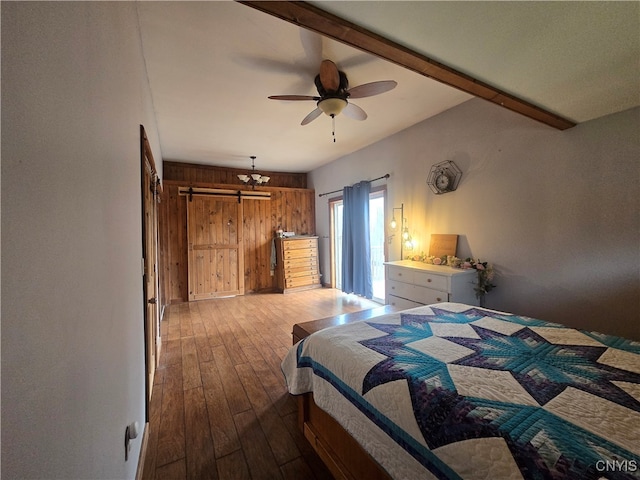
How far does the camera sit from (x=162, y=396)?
2123 mm

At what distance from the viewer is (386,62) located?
2219 mm

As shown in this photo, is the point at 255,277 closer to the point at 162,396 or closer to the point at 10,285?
the point at 162,396

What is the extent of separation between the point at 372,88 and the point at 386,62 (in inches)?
11.1

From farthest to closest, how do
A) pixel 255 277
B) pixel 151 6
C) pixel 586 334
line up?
pixel 255 277 < pixel 151 6 < pixel 586 334

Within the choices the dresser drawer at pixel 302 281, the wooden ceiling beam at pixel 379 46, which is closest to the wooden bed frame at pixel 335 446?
the wooden ceiling beam at pixel 379 46

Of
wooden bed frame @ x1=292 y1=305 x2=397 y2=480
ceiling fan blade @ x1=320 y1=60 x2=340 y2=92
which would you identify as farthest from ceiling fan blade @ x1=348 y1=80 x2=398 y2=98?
wooden bed frame @ x1=292 y1=305 x2=397 y2=480

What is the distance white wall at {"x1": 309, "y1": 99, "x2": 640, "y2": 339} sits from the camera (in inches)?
80.6

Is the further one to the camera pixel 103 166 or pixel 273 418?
pixel 273 418

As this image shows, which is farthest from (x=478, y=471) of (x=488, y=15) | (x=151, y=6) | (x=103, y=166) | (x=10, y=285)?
(x=151, y=6)

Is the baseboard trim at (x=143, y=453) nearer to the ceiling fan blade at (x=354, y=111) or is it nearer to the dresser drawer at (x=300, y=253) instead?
the ceiling fan blade at (x=354, y=111)

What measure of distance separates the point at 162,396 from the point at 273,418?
3.22 ft

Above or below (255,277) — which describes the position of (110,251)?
above

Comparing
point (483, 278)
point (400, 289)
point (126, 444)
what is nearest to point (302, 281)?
point (400, 289)

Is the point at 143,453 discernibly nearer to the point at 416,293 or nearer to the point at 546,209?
the point at 416,293
